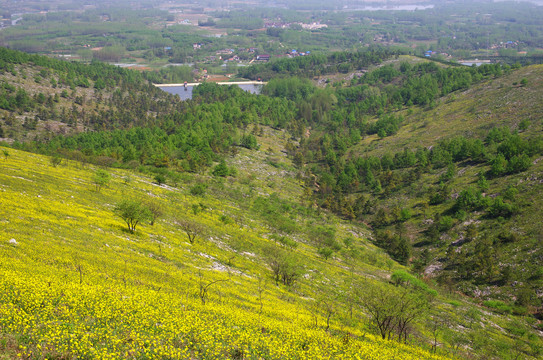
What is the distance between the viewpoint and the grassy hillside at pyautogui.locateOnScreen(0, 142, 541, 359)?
21.8 meters

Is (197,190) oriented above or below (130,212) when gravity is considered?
below

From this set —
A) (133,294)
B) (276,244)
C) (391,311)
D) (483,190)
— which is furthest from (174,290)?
(483,190)

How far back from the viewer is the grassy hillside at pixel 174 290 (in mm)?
21750

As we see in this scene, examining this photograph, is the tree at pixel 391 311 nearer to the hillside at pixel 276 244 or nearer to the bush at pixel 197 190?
the hillside at pixel 276 244

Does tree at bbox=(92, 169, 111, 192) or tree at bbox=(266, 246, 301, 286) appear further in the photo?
tree at bbox=(92, 169, 111, 192)

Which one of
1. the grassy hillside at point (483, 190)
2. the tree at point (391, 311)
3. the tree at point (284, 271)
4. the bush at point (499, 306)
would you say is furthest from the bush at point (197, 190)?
the bush at point (499, 306)

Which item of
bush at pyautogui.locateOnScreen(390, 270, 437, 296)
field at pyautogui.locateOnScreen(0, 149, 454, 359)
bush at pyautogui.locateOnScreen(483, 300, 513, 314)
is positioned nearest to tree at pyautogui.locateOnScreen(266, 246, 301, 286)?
field at pyautogui.locateOnScreen(0, 149, 454, 359)

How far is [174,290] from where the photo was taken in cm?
3400

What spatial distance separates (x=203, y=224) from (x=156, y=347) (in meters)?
49.5

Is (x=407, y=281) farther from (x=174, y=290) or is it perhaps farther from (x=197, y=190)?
(x=197, y=190)

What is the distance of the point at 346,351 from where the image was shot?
27.4 m

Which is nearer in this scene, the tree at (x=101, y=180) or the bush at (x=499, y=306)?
the bush at (x=499, y=306)

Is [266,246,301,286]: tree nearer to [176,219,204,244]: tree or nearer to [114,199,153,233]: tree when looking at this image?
[176,219,204,244]: tree

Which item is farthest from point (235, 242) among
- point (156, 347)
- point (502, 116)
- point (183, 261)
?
point (502, 116)
